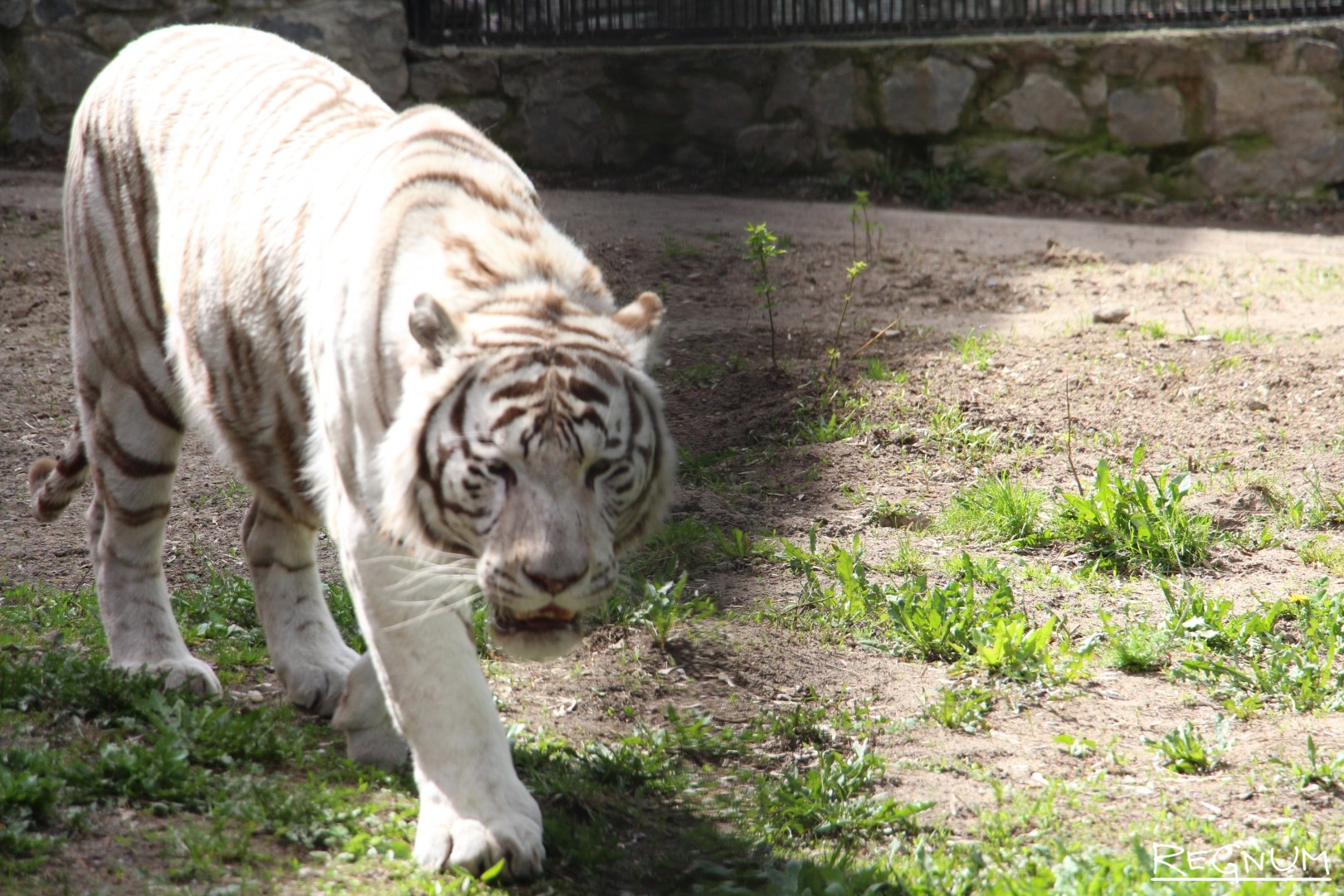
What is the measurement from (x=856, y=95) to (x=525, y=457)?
6647mm

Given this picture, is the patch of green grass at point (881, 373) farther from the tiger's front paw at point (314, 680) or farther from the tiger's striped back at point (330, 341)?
the tiger's front paw at point (314, 680)

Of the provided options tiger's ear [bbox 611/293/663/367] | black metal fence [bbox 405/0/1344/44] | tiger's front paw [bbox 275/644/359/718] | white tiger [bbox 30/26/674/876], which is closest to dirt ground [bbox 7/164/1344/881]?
tiger's front paw [bbox 275/644/359/718]

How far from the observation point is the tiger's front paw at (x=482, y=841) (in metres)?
2.40

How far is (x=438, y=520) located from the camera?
7.63ft

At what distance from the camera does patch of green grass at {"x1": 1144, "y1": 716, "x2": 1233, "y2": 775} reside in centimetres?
275

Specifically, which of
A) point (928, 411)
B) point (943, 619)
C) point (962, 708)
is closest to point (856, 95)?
point (928, 411)

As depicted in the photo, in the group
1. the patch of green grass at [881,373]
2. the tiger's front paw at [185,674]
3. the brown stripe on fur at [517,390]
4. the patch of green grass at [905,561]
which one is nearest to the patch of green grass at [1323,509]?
the patch of green grass at [905,561]

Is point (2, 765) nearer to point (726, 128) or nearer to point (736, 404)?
point (736, 404)

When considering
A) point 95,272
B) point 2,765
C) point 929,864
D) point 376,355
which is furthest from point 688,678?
point 95,272

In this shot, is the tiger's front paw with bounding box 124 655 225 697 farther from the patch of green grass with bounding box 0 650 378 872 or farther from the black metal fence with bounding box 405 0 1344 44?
the black metal fence with bounding box 405 0 1344 44

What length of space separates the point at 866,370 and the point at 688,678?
2.12 metres

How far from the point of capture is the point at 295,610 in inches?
132

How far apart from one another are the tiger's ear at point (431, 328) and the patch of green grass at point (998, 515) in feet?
7.22

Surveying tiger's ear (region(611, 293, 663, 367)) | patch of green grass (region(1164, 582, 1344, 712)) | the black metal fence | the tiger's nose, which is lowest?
patch of green grass (region(1164, 582, 1344, 712))
